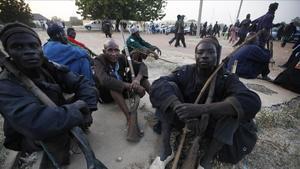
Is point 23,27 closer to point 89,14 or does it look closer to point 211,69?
point 211,69

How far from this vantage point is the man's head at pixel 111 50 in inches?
117

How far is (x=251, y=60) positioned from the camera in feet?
15.9

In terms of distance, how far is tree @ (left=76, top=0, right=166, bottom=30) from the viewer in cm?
2384

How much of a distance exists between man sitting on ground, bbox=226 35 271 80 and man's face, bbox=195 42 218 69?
8.89 feet

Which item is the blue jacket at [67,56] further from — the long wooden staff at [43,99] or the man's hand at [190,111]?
the man's hand at [190,111]

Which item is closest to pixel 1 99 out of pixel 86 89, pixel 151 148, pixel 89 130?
pixel 86 89

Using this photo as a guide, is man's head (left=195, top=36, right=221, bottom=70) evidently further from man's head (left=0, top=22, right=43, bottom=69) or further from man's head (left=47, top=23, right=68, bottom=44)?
man's head (left=47, top=23, right=68, bottom=44)

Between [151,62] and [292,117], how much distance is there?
14.0ft

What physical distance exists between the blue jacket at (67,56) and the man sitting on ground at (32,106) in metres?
0.99

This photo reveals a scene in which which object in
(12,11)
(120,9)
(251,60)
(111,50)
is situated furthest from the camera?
(120,9)

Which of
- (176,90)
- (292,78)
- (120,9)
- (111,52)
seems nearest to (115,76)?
(111,52)

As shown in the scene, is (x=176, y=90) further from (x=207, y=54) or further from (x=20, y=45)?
(x=20, y=45)

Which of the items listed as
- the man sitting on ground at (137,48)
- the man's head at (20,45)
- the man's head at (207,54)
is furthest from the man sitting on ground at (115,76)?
the man sitting on ground at (137,48)

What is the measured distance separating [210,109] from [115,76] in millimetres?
1727
